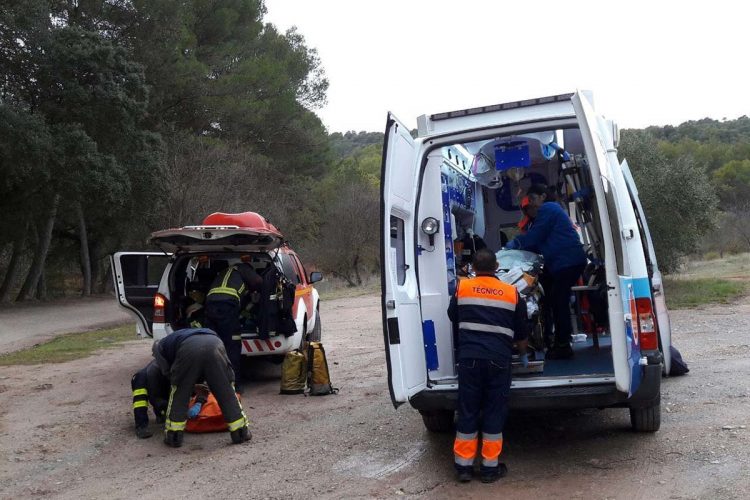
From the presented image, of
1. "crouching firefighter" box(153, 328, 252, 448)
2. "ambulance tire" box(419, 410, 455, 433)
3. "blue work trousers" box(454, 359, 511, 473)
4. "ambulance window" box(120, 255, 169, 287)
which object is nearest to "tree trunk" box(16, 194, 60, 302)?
"ambulance window" box(120, 255, 169, 287)

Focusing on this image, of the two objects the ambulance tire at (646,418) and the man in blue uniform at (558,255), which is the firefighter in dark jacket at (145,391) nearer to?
the man in blue uniform at (558,255)

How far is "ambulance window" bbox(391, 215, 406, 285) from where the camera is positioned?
581 cm

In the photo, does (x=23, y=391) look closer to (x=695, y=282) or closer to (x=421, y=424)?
(x=421, y=424)

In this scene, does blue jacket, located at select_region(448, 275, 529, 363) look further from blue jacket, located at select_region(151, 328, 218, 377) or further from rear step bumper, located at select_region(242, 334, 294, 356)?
rear step bumper, located at select_region(242, 334, 294, 356)

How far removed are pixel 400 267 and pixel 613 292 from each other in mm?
1571

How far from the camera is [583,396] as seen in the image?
536 cm

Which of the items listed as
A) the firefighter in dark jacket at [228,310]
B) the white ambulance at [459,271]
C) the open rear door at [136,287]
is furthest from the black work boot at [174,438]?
the open rear door at [136,287]

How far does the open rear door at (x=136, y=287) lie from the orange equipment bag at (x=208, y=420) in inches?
103

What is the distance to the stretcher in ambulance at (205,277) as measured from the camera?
351 inches

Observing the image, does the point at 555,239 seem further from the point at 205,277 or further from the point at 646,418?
the point at 205,277

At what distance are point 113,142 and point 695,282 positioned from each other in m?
18.3

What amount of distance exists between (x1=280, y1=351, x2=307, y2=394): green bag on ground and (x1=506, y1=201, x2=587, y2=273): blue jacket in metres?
3.29

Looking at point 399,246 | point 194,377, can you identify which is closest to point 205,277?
point 194,377

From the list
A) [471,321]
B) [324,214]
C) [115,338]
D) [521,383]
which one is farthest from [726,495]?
[324,214]
